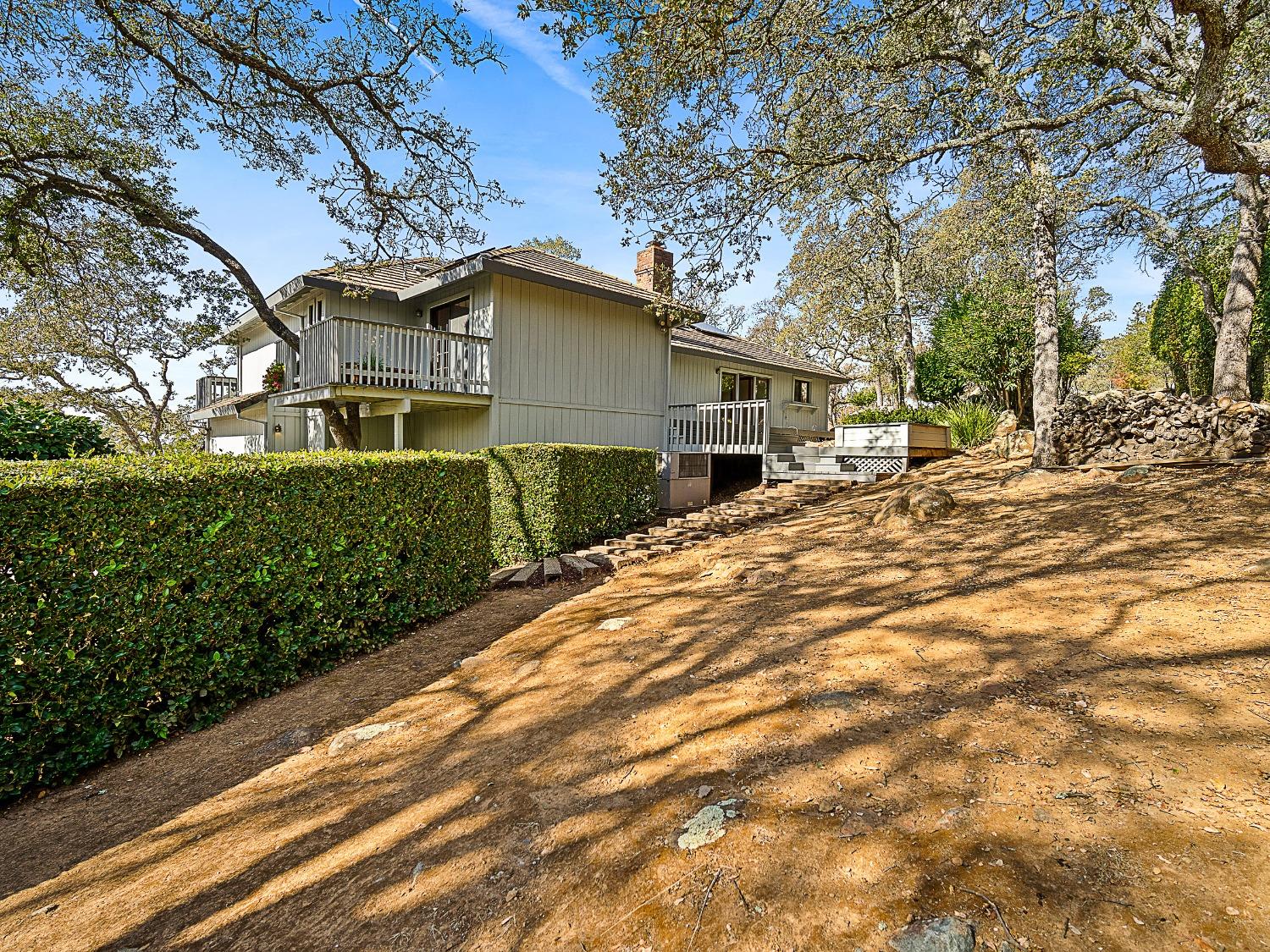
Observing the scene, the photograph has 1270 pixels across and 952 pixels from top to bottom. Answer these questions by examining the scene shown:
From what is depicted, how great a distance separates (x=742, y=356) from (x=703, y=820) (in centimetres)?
1470

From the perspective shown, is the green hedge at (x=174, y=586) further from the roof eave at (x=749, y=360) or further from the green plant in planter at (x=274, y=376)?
the roof eave at (x=749, y=360)

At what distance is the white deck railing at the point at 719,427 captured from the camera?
12492 mm

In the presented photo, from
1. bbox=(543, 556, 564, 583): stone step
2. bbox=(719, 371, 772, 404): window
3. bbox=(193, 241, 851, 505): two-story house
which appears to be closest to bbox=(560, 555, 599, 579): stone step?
bbox=(543, 556, 564, 583): stone step

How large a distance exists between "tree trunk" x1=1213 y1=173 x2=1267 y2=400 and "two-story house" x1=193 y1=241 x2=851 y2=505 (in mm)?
6564

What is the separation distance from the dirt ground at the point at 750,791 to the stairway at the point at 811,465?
6.65 meters

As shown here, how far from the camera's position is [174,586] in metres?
3.88

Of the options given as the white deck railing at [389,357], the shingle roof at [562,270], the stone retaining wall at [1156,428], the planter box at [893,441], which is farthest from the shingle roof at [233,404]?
the stone retaining wall at [1156,428]

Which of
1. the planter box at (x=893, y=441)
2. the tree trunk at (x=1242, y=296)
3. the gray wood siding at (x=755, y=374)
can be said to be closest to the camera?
the tree trunk at (x=1242, y=296)

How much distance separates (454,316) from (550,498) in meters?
5.60

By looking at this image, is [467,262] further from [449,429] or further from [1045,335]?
[1045,335]

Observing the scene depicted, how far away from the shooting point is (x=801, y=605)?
4801 mm

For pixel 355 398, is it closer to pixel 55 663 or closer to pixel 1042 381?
pixel 55 663

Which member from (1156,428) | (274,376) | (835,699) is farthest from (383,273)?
(1156,428)

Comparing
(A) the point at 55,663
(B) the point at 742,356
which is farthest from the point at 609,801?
(B) the point at 742,356
